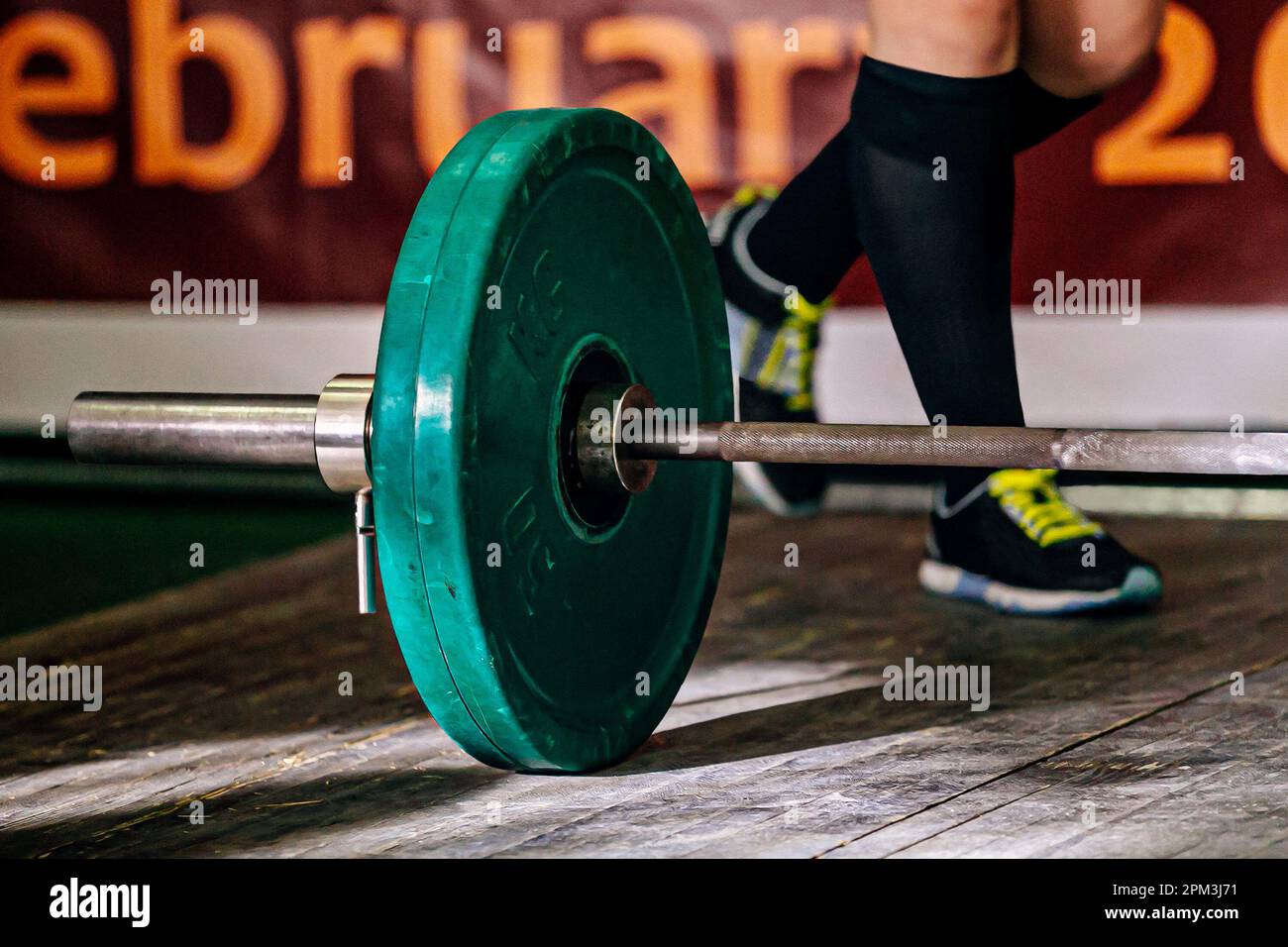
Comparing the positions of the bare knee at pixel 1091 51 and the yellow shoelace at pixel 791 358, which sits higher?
the bare knee at pixel 1091 51

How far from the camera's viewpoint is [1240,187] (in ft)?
6.95

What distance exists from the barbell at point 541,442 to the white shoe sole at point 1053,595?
0.45 metres

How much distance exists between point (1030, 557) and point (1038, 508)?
0.19 feet

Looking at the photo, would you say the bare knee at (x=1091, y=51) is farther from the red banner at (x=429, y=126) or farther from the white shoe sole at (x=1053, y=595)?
the red banner at (x=429, y=126)

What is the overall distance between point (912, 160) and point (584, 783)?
25.4 inches

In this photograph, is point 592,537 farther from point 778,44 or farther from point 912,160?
point 778,44

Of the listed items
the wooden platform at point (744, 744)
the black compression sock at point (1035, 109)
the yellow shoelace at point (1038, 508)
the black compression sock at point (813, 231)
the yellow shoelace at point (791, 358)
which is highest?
the black compression sock at point (1035, 109)

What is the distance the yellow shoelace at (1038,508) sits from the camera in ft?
5.17

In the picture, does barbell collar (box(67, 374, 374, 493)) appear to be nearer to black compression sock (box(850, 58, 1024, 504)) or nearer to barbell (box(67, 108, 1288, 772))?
barbell (box(67, 108, 1288, 772))

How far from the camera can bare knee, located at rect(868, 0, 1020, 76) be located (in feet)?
4.48

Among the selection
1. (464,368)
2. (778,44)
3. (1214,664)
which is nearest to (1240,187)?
(778,44)

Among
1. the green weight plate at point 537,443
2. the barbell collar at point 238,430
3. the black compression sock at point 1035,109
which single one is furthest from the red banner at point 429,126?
the barbell collar at point 238,430

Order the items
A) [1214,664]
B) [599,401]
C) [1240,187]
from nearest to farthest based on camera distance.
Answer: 1. [599,401]
2. [1214,664]
3. [1240,187]
